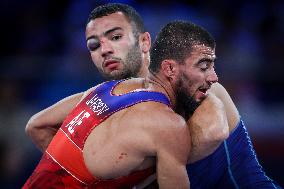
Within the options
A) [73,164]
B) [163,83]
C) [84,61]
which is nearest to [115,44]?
[163,83]

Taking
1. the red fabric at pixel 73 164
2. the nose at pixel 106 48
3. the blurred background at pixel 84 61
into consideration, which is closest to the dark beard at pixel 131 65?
the nose at pixel 106 48

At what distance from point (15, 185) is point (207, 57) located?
3.17 metres

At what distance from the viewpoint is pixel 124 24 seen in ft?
13.0

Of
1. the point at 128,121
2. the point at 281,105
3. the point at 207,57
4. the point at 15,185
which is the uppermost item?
the point at 207,57

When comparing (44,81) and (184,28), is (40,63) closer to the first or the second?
(44,81)

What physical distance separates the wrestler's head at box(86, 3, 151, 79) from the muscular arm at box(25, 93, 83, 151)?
30 cm

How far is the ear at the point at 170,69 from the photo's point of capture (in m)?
3.04

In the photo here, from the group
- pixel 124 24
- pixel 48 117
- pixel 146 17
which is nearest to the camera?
pixel 48 117

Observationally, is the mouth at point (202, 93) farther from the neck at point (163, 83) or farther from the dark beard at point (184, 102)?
the neck at point (163, 83)

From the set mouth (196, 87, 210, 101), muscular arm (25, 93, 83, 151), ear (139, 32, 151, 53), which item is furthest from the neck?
ear (139, 32, 151, 53)

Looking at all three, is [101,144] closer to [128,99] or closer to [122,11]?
[128,99]

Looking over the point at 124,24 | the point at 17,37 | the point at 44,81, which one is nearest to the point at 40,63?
the point at 44,81

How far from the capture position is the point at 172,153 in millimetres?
2740

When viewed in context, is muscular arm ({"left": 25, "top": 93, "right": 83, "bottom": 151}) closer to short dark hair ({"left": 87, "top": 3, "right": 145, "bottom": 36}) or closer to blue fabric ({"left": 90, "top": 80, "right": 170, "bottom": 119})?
short dark hair ({"left": 87, "top": 3, "right": 145, "bottom": 36})
